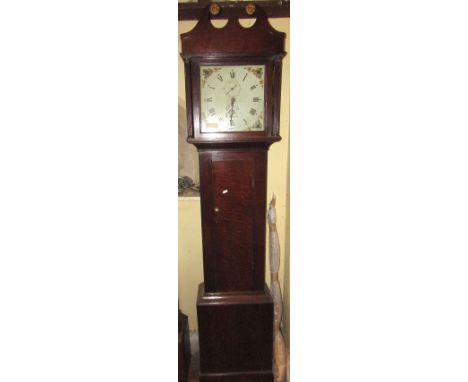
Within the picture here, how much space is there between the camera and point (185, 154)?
146cm

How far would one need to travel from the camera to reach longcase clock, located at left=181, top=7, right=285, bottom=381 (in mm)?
1033

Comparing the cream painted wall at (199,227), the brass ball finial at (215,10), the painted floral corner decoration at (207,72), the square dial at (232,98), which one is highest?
the brass ball finial at (215,10)

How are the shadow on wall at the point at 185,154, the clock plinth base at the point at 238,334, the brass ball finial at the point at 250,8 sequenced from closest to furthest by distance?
the brass ball finial at the point at 250,8 < the clock plinth base at the point at 238,334 < the shadow on wall at the point at 185,154

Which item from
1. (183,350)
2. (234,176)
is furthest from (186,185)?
(183,350)

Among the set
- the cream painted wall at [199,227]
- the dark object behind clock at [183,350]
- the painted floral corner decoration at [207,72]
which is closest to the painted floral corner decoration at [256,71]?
the painted floral corner decoration at [207,72]

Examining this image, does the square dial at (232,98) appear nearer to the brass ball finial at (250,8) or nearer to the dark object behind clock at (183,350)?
the brass ball finial at (250,8)

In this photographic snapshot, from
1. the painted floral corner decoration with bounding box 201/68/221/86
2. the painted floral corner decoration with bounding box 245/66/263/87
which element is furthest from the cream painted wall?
the painted floral corner decoration with bounding box 201/68/221/86

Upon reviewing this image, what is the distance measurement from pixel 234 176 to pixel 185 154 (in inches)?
16.9

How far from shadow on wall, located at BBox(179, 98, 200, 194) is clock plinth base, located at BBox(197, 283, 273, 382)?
621 millimetres

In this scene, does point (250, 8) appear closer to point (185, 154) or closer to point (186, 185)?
point (185, 154)

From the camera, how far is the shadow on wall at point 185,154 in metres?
1.43
